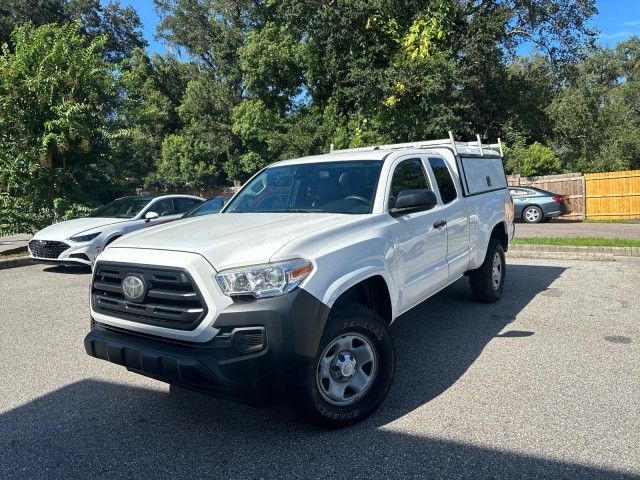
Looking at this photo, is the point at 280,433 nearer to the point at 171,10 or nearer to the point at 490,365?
the point at 490,365

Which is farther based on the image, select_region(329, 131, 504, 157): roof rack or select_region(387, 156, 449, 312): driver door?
select_region(329, 131, 504, 157): roof rack

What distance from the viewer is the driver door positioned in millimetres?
4285

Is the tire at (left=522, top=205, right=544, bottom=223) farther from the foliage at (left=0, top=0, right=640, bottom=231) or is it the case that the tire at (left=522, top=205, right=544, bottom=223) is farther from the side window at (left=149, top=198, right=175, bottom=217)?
the side window at (left=149, top=198, right=175, bottom=217)

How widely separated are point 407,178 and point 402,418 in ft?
7.28

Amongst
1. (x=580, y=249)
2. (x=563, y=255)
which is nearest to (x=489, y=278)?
(x=563, y=255)

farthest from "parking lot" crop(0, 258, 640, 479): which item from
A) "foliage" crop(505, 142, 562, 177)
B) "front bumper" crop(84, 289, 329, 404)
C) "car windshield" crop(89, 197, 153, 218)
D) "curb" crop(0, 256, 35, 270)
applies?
"foliage" crop(505, 142, 562, 177)

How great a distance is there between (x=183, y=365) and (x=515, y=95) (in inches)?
1018

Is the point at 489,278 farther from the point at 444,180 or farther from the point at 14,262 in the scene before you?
the point at 14,262

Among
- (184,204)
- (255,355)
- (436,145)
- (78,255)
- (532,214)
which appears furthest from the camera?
(532,214)

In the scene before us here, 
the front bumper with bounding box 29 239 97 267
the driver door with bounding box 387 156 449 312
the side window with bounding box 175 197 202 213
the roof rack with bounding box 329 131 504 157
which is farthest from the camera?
the side window with bounding box 175 197 202 213

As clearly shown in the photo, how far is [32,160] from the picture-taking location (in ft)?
41.4

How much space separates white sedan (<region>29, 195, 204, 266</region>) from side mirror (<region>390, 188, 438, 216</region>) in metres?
5.91

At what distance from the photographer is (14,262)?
11.3 metres

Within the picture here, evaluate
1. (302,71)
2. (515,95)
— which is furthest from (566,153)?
(302,71)
